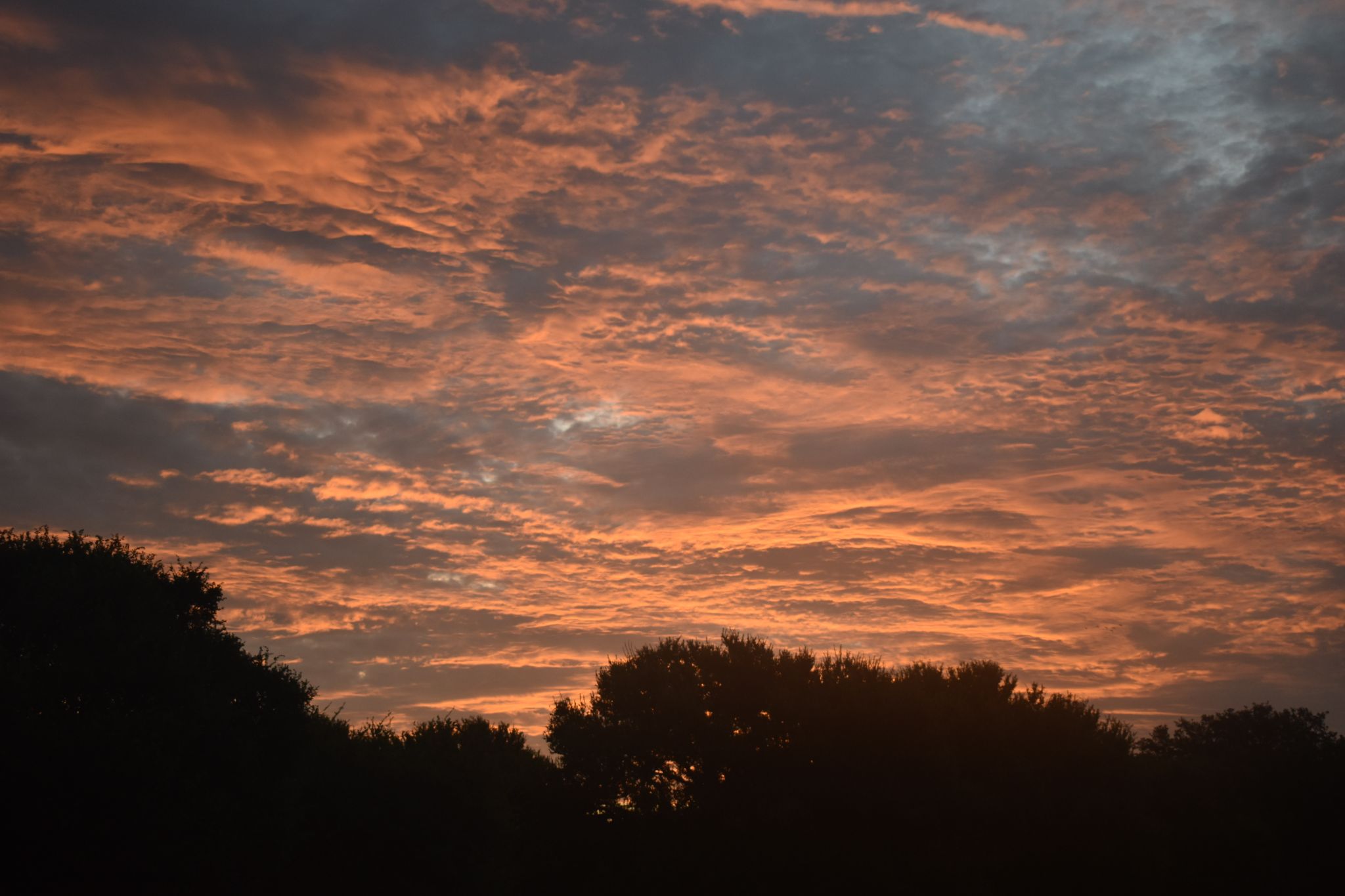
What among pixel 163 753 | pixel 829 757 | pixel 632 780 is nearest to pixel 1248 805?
pixel 829 757

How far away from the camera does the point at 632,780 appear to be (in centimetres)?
3644

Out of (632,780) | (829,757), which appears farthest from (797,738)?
(632,780)

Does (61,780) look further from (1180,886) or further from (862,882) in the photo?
(1180,886)

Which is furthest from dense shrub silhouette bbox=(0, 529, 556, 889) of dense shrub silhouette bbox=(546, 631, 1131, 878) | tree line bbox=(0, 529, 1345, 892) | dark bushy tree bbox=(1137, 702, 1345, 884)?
dark bushy tree bbox=(1137, 702, 1345, 884)

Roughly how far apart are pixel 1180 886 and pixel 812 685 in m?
14.1

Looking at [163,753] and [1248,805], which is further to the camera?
[1248,805]

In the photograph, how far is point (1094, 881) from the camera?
3281 centimetres

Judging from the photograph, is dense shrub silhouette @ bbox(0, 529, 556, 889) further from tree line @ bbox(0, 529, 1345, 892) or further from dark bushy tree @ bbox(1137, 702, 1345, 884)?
dark bushy tree @ bbox(1137, 702, 1345, 884)

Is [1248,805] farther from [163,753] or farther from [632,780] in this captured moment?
[163,753]

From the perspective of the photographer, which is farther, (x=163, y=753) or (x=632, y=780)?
(x=632, y=780)

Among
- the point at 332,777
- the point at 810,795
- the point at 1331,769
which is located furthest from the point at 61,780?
the point at 1331,769

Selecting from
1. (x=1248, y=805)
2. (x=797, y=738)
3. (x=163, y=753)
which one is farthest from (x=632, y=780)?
(x=1248, y=805)

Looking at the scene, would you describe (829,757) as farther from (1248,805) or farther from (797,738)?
(1248,805)

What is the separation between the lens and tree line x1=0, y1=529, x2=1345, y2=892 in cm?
2975
